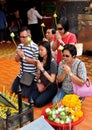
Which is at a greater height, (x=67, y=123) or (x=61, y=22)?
(x=61, y=22)

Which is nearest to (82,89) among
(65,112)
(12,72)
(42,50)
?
(42,50)

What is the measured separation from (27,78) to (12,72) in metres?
1.62

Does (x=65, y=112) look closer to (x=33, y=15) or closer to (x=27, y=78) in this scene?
(x=27, y=78)

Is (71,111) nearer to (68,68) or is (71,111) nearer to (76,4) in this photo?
(68,68)

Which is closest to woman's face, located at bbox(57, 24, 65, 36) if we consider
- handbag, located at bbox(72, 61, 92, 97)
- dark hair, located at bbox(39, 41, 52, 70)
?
dark hair, located at bbox(39, 41, 52, 70)

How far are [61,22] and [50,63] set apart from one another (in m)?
0.65

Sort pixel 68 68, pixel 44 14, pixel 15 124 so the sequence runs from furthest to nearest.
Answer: pixel 44 14, pixel 68 68, pixel 15 124

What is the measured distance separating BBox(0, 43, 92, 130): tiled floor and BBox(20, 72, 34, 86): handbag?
0.44m

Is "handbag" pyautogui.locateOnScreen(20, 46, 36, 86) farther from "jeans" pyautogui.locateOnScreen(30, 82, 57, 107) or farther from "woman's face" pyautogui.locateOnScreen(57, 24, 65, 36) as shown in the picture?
"woman's face" pyautogui.locateOnScreen(57, 24, 65, 36)

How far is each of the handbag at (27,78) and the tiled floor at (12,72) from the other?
0.44 metres

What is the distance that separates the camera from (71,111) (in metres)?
2.81

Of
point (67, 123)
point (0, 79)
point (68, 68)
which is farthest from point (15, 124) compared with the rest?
point (0, 79)

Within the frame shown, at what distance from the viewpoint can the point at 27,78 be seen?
430 centimetres

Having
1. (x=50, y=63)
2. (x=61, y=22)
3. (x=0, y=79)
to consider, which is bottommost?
(x=0, y=79)
